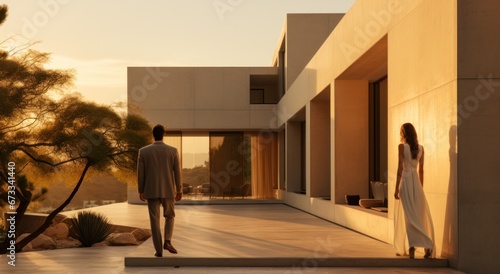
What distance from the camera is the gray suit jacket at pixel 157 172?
27.6 ft

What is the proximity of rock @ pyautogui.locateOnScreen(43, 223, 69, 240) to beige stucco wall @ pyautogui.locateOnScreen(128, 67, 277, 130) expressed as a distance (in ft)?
43.3

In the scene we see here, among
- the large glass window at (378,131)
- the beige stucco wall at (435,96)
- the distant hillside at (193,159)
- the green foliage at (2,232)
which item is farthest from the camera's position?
the distant hillside at (193,159)

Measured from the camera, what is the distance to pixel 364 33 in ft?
41.3

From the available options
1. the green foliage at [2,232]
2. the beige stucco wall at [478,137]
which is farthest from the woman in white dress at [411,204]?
the green foliage at [2,232]

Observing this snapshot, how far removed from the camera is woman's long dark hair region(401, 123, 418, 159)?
839 centimetres

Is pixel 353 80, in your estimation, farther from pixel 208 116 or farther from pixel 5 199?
pixel 208 116

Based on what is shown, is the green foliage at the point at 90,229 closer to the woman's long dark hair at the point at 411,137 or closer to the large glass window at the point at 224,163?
the woman's long dark hair at the point at 411,137

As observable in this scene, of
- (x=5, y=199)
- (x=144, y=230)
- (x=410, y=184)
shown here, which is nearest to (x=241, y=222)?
(x=144, y=230)

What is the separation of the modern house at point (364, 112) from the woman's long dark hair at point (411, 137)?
0.26m

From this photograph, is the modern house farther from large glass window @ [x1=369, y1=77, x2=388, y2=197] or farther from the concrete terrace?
the concrete terrace

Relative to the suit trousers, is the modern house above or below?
above

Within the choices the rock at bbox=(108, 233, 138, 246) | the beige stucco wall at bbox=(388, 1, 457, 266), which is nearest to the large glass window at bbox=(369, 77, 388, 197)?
the beige stucco wall at bbox=(388, 1, 457, 266)

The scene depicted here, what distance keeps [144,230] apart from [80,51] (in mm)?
3698

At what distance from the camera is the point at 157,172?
843 centimetres
